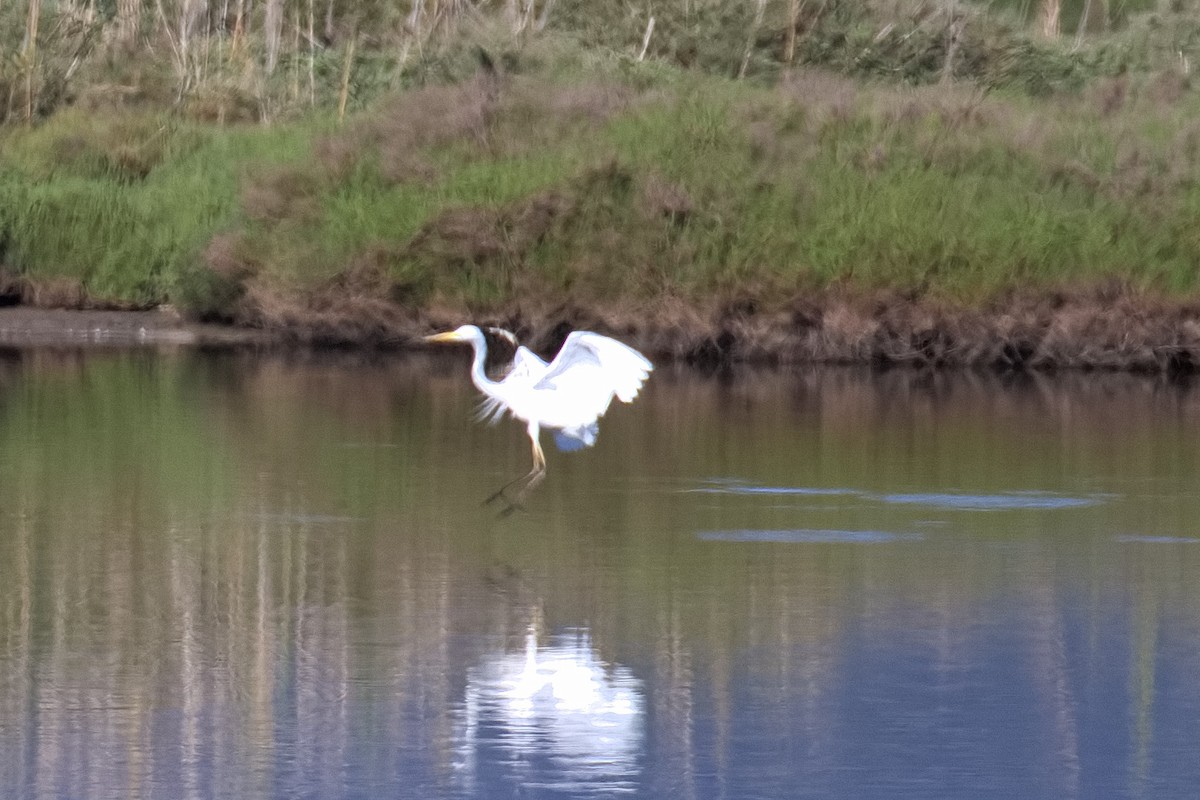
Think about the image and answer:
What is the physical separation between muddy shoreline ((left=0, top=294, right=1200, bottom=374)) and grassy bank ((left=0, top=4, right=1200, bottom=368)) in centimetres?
3

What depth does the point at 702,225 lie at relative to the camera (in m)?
22.8

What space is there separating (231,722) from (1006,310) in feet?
48.7

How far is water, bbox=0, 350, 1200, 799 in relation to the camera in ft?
24.3

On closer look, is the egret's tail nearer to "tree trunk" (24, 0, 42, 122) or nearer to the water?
the water

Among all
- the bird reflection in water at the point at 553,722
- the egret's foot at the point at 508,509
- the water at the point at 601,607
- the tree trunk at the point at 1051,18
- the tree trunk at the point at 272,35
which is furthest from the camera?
the tree trunk at the point at 1051,18

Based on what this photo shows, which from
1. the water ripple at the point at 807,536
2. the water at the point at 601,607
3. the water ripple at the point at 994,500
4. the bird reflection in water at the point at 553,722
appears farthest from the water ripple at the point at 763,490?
the bird reflection in water at the point at 553,722

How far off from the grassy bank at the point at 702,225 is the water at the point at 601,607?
4.46 m

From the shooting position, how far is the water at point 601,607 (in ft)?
24.3

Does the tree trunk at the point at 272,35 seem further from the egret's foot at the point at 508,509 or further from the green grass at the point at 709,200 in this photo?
the egret's foot at the point at 508,509

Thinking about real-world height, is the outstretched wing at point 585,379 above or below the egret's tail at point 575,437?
above

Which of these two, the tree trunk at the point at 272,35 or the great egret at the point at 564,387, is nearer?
the great egret at the point at 564,387

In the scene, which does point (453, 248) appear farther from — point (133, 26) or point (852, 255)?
point (133, 26)

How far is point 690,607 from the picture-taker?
32.7 feet

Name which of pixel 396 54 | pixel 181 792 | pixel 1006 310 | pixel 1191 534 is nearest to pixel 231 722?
pixel 181 792
